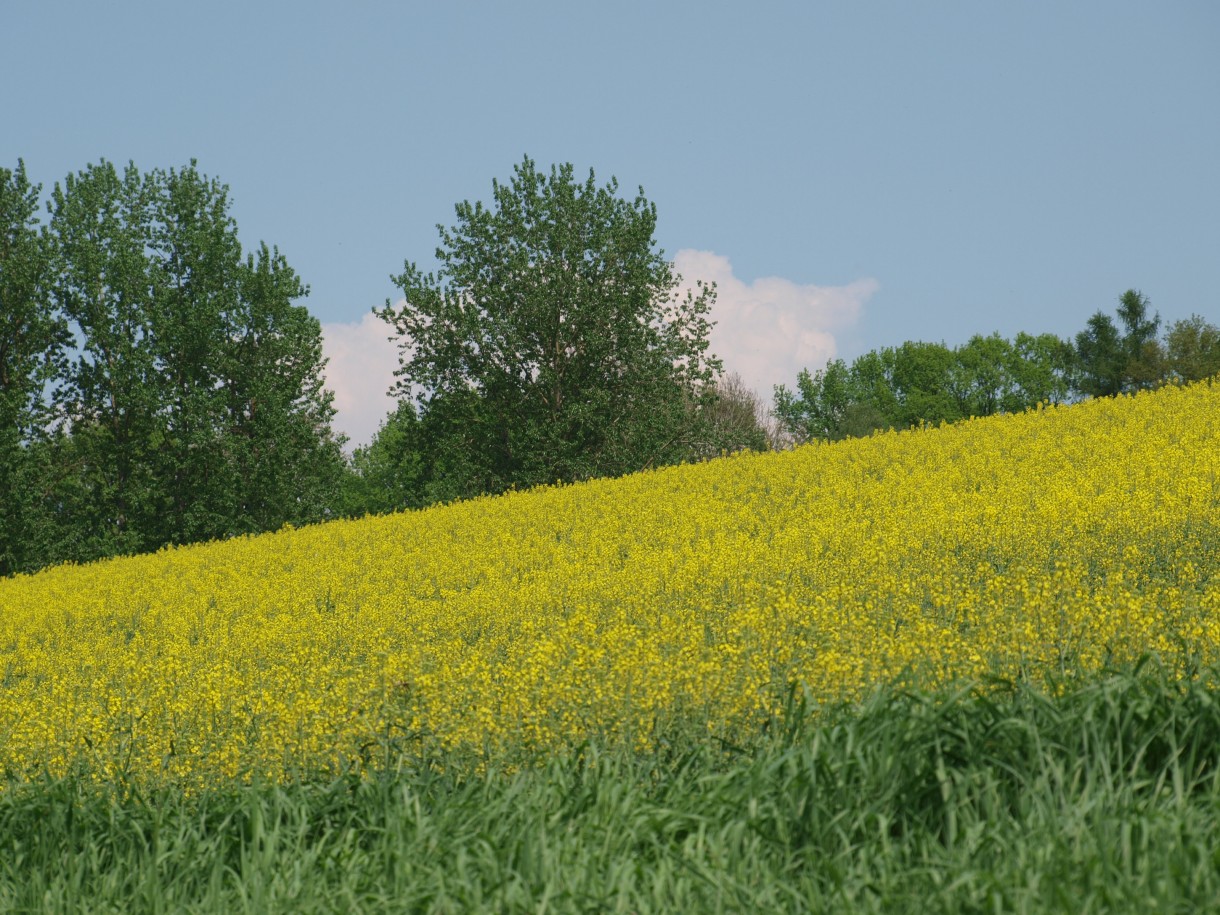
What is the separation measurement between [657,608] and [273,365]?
26.3 m

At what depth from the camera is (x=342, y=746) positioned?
6879mm

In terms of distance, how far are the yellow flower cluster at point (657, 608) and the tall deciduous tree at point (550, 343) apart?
41.1ft

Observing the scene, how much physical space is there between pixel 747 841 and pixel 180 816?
2.61 metres

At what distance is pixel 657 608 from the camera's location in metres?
10.3

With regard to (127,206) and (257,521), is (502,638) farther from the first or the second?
(127,206)

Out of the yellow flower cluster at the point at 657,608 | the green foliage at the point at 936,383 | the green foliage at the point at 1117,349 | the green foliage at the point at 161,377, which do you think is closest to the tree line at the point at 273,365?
the green foliage at the point at 161,377

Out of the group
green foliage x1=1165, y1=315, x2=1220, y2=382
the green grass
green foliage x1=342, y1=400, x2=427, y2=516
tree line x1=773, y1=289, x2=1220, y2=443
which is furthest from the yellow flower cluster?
tree line x1=773, y1=289, x2=1220, y2=443

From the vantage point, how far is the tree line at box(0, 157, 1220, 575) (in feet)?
104

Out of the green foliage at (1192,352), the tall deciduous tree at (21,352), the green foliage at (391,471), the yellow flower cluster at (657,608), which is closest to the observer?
the yellow flower cluster at (657,608)

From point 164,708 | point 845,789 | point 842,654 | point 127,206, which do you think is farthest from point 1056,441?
point 127,206

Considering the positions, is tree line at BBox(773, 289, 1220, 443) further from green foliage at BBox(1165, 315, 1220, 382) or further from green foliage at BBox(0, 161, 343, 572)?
green foliage at BBox(0, 161, 343, 572)

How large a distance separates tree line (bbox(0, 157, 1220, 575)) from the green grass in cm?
2767

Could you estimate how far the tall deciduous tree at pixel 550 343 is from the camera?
1329 inches

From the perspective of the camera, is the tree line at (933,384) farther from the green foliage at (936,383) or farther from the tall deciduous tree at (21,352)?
the tall deciduous tree at (21,352)
